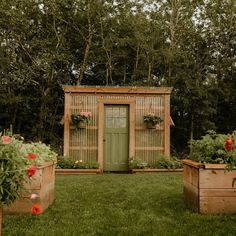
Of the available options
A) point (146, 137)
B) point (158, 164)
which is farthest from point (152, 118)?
point (158, 164)

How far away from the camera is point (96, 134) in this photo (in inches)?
373

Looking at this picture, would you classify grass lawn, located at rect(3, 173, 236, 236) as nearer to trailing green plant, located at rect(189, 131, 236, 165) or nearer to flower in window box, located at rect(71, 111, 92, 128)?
trailing green plant, located at rect(189, 131, 236, 165)

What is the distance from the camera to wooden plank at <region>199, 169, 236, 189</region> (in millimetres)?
3787

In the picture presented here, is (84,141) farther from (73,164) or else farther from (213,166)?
(213,166)

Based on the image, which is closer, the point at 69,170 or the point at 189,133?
the point at 69,170

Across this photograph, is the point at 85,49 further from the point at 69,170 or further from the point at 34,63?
the point at 69,170

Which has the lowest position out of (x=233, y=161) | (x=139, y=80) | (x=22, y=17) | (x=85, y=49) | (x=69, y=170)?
(x=69, y=170)

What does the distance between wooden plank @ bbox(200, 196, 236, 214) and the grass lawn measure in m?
0.15

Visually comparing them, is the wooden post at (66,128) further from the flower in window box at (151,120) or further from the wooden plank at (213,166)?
the wooden plank at (213,166)

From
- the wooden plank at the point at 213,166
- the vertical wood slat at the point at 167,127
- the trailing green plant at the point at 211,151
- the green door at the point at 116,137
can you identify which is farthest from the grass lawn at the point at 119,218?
the vertical wood slat at the point at 167,127

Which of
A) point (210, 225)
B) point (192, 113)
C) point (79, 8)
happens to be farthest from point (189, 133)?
point (210, 225)

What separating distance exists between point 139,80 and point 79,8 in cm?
375

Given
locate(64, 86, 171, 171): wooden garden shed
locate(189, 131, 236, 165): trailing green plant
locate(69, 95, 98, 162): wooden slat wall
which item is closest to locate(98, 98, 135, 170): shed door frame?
locate(64, 86, 171, 171): wooden garden shed

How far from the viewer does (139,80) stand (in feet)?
47.6
